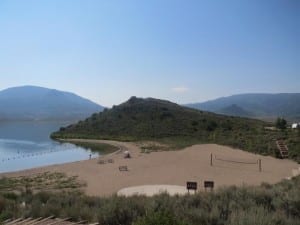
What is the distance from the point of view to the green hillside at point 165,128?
158 feet

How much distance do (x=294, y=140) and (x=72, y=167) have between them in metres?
19.6

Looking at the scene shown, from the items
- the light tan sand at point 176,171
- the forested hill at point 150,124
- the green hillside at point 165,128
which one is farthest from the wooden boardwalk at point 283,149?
the forested hill at point 150,124

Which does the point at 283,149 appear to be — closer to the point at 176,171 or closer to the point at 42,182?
the point at 176,171

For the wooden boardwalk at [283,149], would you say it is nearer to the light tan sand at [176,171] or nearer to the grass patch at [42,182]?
the light tan sand at [176,171]

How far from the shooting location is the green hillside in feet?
158

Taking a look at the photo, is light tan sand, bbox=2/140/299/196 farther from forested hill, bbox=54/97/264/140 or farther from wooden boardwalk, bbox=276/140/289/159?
forested hill, bbox=54/97/264/140

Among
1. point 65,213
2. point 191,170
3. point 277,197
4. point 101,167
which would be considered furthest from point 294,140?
point 65,213

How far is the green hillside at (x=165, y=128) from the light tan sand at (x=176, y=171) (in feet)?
28.3

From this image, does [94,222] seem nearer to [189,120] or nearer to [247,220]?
[247,220]

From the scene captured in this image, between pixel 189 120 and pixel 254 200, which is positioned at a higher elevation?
pixel 189 120

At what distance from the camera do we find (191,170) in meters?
26.5

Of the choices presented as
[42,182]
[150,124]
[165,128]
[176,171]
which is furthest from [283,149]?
[150,124]

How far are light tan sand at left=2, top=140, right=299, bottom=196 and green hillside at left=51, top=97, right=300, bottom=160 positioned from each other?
8.63m

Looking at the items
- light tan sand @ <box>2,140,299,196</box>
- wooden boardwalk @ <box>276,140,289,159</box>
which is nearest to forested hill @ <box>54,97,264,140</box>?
wooden boardwalk @ <box>276,140,289,159</box>
